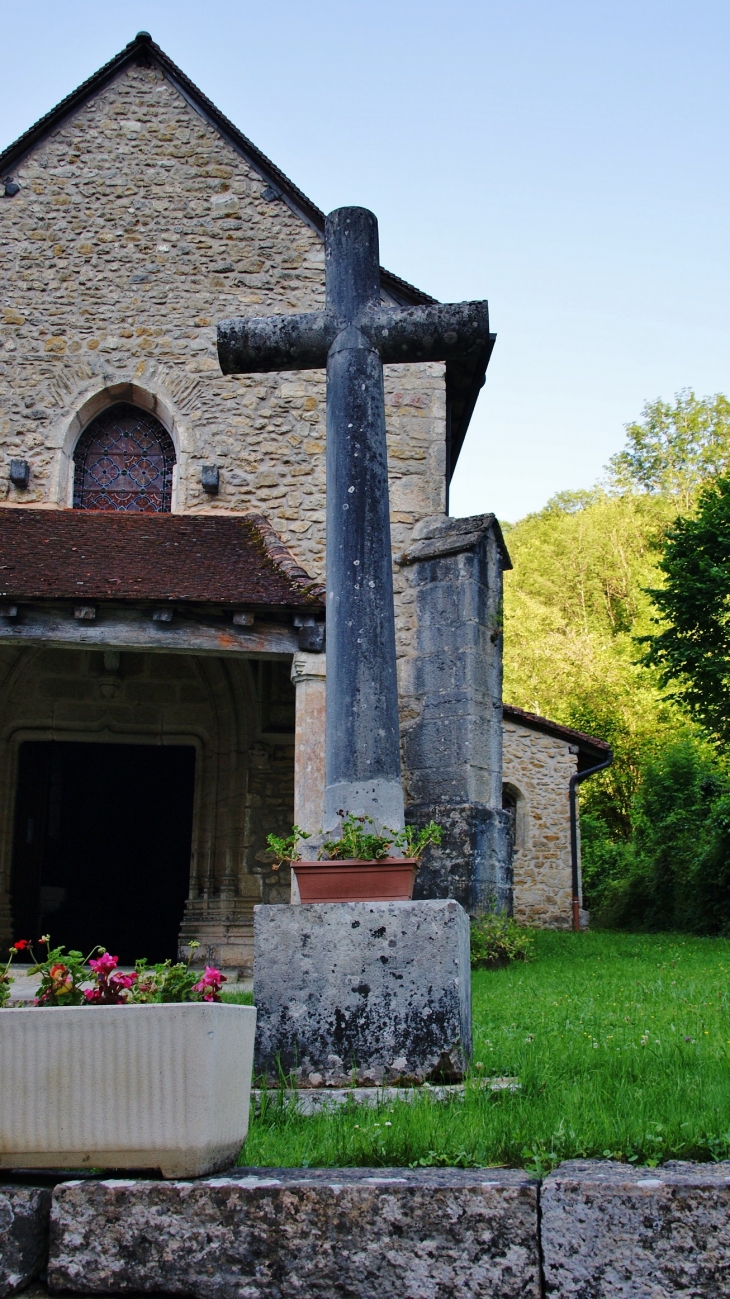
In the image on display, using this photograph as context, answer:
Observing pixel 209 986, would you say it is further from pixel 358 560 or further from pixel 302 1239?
pixel 358 560

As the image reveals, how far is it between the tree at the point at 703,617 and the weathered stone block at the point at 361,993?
42.5 feet

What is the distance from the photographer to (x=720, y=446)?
1275 inches

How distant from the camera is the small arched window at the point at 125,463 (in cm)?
1200

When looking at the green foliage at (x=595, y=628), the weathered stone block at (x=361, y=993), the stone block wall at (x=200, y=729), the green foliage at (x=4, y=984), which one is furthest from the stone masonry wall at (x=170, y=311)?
the green foliage at (x=595, y=628)

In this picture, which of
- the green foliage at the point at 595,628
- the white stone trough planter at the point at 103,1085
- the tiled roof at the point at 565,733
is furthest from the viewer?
the green foliage at the point at 595,628

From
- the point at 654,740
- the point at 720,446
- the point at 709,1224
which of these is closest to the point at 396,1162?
the point at 709,1224

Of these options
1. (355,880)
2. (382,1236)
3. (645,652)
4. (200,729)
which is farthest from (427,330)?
(645,652)

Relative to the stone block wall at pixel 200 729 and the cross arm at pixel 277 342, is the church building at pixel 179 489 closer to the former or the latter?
the stone block wall at pixel 200 729

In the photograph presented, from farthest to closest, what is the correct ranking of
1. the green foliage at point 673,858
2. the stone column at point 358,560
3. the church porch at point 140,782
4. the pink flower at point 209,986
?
the green foliage at point 673,858 → the church porch at point 140,782 → the stone column at point 358,560 → the pink flower at point 209,986

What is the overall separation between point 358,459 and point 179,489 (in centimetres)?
694

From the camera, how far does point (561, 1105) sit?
132 inches

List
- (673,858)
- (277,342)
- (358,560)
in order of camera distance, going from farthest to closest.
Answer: (673,858)
(277,342)
(358,560)

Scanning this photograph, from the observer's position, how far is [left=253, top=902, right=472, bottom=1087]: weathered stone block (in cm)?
386

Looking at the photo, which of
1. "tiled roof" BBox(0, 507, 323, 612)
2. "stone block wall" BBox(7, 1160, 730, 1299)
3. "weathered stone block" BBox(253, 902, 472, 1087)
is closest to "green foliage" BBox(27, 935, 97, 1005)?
"stone block wall" BBox(7, 1160, 730, 1299)
